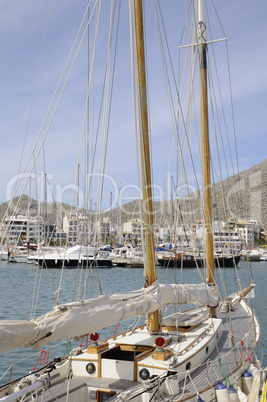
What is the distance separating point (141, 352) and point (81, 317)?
3.20m

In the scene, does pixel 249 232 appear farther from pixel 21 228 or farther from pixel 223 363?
pixel 223 363

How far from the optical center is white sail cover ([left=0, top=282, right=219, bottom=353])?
6.60 meters

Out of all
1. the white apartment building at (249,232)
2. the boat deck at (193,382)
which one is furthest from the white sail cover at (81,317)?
the white apartment building at (249,232)

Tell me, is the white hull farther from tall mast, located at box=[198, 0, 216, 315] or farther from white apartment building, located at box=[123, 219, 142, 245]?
white apartment building, located at box=[123, 219, 142, 245]

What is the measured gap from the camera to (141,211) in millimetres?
9695

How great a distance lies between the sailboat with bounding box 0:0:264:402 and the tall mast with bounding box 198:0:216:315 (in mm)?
3346

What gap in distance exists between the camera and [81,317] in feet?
26.0

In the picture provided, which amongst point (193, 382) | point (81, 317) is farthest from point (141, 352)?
point (81, 317)

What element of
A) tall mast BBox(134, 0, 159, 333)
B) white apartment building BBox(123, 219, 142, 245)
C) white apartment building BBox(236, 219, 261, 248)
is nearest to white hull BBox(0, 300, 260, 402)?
tall mast BBox(134, 0, 159, 333)

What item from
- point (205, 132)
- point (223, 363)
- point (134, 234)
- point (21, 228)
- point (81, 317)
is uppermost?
point (134, 234)

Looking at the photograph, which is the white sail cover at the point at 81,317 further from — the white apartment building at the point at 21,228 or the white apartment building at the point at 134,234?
the white apartment building at the point at 134,234

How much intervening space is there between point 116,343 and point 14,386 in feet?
10.0

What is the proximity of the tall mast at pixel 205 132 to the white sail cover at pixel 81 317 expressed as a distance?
4.85 m

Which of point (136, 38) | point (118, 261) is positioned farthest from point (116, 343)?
point (118, 261)
